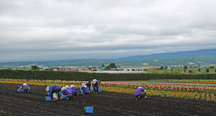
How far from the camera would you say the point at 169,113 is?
39.1 feet

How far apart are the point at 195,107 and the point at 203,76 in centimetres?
4636

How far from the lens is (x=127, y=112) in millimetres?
12094

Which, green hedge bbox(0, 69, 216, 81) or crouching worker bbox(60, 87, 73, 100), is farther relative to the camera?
green hedge bbox(0, 69, 216, 81)

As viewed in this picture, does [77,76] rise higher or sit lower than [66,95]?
higher

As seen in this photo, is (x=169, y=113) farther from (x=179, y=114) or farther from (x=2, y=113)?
(x=2, y=113)

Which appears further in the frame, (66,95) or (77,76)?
(77,76)

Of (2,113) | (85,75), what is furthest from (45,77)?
(2,113)

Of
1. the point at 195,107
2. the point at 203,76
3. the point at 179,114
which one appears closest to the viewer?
the point at 179,114

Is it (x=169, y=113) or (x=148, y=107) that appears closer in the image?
(x=169, y=113)

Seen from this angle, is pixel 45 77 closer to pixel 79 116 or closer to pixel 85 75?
pixel 85 75

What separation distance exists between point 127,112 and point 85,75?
113ft

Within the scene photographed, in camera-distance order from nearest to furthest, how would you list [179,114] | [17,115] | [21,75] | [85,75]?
[17,115] → [179,114] → [21,75] → [85,75]

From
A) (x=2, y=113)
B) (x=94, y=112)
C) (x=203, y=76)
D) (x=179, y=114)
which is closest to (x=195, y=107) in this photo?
(x=179, y=114)

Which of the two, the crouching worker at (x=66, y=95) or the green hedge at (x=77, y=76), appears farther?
the green hedge at (x=77, y=76)
